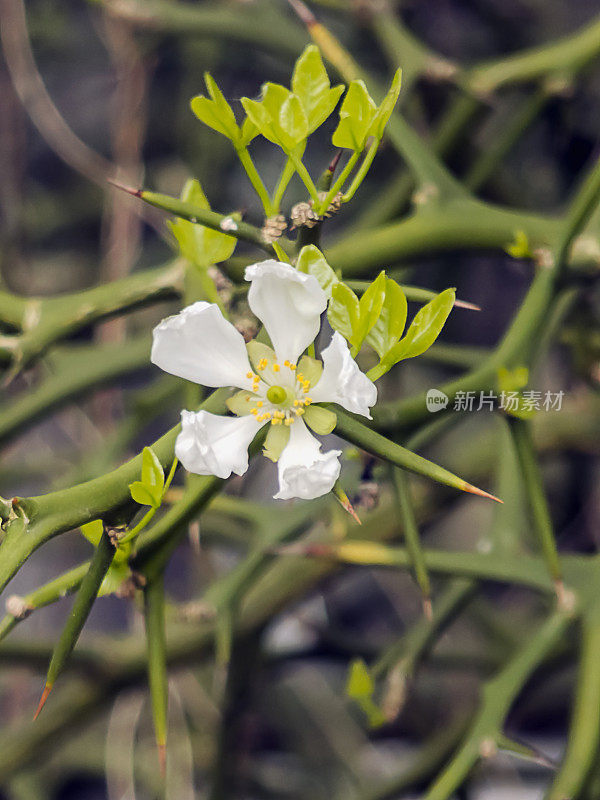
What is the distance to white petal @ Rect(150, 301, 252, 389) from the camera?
0.30m

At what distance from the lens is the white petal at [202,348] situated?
0.30 metres

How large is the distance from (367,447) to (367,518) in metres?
0.67

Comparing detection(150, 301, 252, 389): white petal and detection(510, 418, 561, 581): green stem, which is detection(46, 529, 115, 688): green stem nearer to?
detection(150, 301, 252, 389): white petal

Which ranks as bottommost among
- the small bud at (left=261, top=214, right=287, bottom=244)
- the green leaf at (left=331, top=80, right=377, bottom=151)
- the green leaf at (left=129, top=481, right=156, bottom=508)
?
the green leaf at (left=129, top=481, right=156, bottom=508)

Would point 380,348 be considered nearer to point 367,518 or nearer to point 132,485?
point 132,485

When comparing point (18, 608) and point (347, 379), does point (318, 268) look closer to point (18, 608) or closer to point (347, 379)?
point (347, 379)

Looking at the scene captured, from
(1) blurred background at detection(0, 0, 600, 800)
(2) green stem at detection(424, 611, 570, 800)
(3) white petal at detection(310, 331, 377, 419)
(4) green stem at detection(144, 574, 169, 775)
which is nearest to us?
(3) white petal at detection(310, 331, 377, 419)

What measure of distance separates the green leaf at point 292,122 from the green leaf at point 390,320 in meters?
0.07

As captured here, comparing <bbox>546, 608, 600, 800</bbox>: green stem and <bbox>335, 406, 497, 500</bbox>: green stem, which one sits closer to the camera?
<bbox>335, 406, 497, 500</bbox>: green stem

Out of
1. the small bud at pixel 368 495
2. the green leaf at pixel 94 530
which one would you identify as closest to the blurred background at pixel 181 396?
the small bud at pixel 368 495

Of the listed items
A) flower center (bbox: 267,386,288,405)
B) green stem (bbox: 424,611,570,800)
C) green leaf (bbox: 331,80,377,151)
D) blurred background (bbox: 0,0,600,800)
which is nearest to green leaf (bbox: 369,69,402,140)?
green leaf (bbox: 331,80,377,151)

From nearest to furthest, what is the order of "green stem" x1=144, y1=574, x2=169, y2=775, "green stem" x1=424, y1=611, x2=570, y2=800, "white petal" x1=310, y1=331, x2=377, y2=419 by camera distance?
"white petal" x1=310, y1=331, x2=377, y2=419, "green stem" x1=144, y1=574, x2=169, y2=775, "green stem" x1=424, y1=611, x2=570, y2=800

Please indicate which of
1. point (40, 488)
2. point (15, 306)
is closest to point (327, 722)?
point (40, 488)

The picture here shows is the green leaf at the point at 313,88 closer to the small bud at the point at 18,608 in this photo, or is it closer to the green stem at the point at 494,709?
the small bud at the point at 18,608
